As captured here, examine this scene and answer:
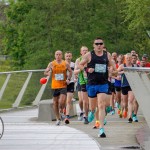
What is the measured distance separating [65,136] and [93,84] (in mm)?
1206

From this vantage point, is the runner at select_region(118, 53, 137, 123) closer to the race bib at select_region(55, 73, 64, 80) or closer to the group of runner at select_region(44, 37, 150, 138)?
the group of runner at select_region(44, 37, 150, 138)

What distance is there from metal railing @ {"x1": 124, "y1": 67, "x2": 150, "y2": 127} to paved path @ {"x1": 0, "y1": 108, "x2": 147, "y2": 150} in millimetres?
1261

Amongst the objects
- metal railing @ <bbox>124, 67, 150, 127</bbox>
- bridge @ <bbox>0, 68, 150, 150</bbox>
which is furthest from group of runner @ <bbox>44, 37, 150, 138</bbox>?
metal railing @ <bbox>124, 67, 150, 127</bbox>

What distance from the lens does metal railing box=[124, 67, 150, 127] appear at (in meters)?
12.1

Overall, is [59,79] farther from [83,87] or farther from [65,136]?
[65,136]

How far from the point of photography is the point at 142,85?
40.9ft

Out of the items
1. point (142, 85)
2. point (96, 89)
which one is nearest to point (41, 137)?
point (96, 89)

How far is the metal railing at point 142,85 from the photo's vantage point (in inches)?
478

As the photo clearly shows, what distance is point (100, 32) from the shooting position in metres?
61.8

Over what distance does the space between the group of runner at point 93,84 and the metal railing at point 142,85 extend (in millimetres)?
2057

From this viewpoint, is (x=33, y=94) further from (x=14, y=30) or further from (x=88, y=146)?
(x=14, y=30)

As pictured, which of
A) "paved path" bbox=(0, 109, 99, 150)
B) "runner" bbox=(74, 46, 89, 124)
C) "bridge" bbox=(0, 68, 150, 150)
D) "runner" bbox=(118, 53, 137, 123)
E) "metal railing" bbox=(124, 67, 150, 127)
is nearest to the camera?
"metal railing" bbox=(124, 67, 150, 127)

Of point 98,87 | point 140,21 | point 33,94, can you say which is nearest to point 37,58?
point 140,21

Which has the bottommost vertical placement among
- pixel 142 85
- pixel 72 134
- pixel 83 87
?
pixel 72 134
